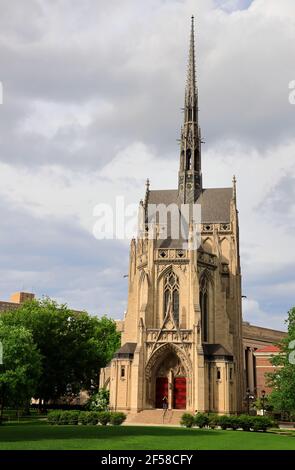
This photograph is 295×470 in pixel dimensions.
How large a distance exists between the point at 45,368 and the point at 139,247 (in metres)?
20.8

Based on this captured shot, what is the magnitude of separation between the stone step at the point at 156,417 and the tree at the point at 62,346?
1754cm

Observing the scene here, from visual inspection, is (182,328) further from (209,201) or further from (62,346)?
(209,201)

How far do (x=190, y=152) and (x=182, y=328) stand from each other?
30.4 m

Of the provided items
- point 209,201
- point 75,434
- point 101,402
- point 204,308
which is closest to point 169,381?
point 101,402

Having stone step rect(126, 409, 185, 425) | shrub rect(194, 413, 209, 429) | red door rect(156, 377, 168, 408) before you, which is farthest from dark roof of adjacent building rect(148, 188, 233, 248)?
shrub rect(194, 413, 209, 429)

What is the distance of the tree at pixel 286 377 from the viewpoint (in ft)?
144

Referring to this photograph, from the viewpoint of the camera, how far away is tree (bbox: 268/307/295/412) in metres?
43.9

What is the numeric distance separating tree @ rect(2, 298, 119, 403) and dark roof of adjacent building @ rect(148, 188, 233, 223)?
21.2 meters

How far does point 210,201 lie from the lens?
79125 mm

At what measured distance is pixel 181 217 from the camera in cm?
7469

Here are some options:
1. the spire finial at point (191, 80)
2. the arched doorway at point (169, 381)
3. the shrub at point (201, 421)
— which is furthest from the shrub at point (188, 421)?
the spire finial at point (191, 80)
